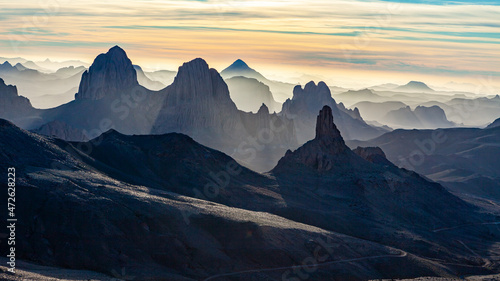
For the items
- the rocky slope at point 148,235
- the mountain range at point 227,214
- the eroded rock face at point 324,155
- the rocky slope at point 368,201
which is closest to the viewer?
the rocky slope at point 148,235

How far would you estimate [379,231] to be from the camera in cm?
15500

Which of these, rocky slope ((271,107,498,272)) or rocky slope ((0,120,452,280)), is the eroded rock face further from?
rocky slope ((0,120,452,280))

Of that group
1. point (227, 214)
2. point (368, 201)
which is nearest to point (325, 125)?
point (368, 201)

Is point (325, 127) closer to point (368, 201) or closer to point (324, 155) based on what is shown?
point (324, 155)

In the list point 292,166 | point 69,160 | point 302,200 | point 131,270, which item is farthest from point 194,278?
point 292,166

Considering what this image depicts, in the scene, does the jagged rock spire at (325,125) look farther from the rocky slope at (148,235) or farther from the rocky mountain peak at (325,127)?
the rocky slope at (148,235)

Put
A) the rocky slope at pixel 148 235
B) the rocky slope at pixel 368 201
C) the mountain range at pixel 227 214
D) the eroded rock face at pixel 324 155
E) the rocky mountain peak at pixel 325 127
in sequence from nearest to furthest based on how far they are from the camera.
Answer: the rocky slope at pixel 148 235
the mountain range at pixel 227 214
the rocky slope at pixel 368 201
the eroded rock face at pixel 324 155
the rocky mountain peak at pixel 325 127

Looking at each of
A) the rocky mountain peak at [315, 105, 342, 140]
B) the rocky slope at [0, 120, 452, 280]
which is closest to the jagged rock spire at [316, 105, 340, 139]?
the rocky mountain peak at [315, 105, 342, 140]

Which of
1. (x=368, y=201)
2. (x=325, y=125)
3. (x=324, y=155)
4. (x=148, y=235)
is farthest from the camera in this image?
(x=325, y=125)

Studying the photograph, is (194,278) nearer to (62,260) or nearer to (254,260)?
(254,260)

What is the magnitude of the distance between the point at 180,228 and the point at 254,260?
15578mm

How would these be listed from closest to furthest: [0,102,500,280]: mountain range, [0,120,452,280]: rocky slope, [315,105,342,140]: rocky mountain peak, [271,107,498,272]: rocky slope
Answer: [0,120,452,280]: rocky slope, [0,102,500,280]: mountain range, [271,107,498,272]: rocky slope, [315,105,342,140]: rocky mountain peak

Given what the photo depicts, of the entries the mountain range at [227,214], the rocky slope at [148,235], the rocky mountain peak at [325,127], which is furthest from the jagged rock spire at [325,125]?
the rocky slope at [148,235]

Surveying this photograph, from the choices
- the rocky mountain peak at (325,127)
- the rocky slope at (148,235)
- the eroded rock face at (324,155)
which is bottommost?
the rocky slope at (148,235)
